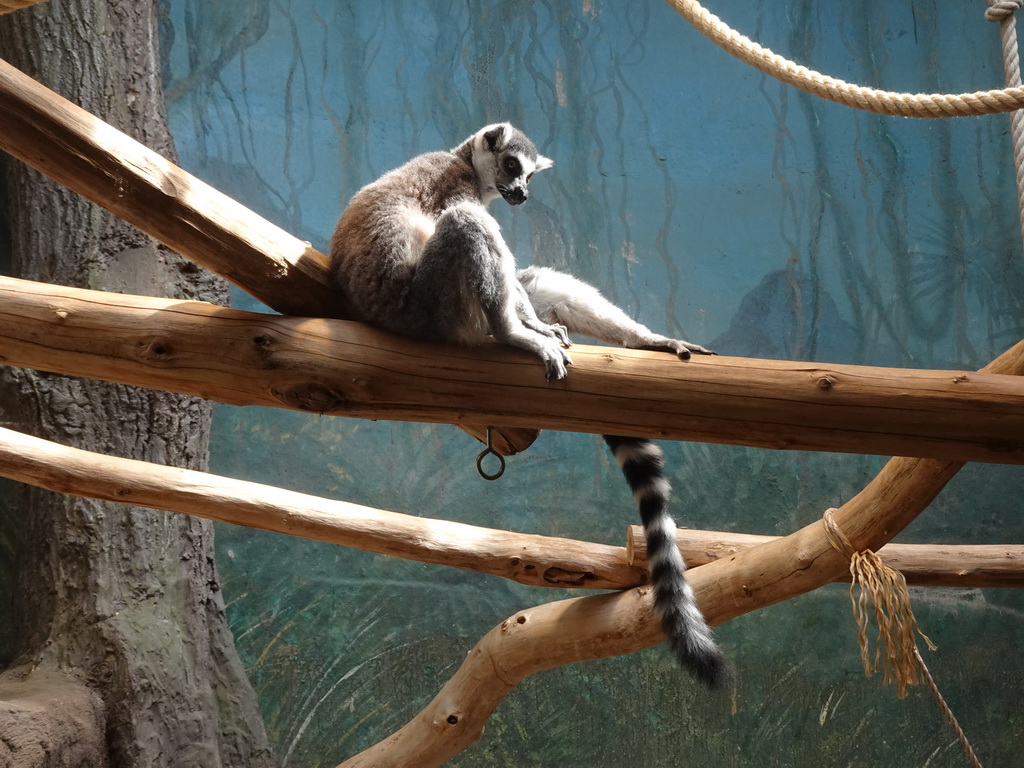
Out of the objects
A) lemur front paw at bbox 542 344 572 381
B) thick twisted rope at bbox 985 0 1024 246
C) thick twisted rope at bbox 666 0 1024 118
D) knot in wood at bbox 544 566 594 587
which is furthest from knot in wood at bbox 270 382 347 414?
thick twisted rope at bbox 985 0 1024 246

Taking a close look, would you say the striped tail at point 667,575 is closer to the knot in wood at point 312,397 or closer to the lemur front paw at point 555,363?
the lemur front paw at point 555,363

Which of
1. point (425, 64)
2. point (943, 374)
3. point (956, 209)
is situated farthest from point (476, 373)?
point (956, 209)

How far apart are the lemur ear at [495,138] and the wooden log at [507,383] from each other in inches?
58.7

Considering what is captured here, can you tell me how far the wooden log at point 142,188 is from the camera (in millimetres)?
2244

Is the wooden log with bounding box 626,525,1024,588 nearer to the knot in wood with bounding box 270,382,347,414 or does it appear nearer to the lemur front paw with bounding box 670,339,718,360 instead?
the lemur front paw with bounding box 670,339,718,360

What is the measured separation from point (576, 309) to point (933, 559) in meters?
1.86

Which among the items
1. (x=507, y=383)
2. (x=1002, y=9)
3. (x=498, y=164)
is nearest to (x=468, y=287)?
(x=507, y=383)

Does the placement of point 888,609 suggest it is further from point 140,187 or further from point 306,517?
point 140,187

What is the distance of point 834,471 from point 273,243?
458 cm

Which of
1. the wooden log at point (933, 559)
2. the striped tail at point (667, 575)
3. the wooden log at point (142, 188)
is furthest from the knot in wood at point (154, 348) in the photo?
the wooden log at point (933, 559)

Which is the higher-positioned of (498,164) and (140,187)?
(498,164)

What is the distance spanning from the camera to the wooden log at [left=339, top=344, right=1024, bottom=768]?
2986mm

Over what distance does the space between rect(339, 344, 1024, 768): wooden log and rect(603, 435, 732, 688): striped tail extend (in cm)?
23

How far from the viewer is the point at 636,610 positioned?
10.6 feet
